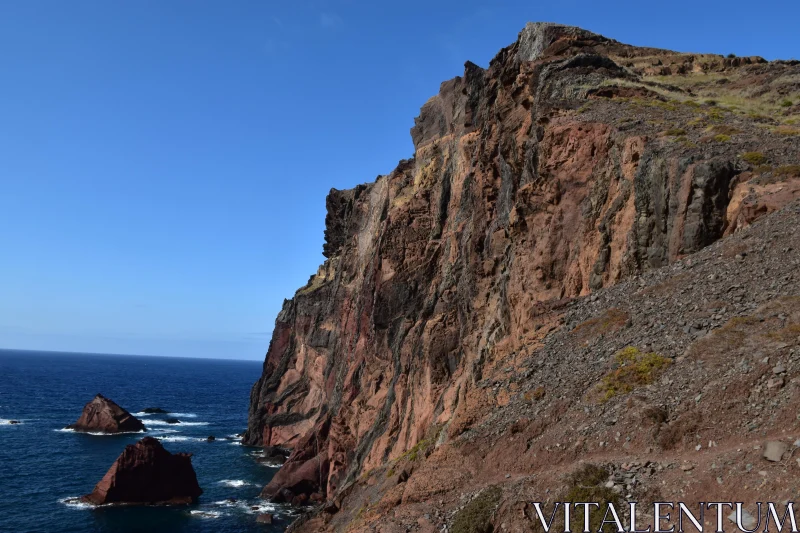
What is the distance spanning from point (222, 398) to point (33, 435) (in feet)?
244

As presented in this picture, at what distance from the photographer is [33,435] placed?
79000mm

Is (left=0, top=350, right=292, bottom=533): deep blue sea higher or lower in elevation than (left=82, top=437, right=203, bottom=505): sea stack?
lower

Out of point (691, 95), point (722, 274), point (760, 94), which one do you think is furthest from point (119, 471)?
point (760, 94)

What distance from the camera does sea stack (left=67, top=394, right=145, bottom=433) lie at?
85.4 metres

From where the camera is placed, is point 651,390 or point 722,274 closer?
point 651,390

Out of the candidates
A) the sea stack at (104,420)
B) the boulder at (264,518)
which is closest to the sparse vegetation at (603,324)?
the boulder at (264,518)

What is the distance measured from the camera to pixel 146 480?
5275 cm

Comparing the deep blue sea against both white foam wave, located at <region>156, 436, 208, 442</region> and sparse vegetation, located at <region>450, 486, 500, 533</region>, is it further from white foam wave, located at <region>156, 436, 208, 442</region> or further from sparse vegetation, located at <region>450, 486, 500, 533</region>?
sparse vegetation, located at <region>450, 486, 500, 533</region>

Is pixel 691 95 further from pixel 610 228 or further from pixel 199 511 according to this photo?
pixel 199 511

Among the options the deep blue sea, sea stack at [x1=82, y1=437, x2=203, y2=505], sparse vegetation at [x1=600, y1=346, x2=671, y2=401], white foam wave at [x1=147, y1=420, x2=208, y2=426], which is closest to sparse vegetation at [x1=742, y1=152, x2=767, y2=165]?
sparse vegetation at [x1=600, y1=346, x2=671, y2=401]

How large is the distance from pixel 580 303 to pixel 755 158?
9.36 meters

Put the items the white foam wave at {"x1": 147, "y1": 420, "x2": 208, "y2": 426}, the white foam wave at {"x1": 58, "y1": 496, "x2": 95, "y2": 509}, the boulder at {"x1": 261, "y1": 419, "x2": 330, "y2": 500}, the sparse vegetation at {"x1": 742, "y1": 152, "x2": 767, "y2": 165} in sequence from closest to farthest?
the sparse vegetation at {"x1": 742, "y1": 152, "x2": 767, "y2": 165}
the white foam wave at {"x1": 58, "y1": 496, "x2": 95, "y2": 509}
the boulder at {"x1": 261, "y1": 419, "x2": 330, "y2": 500}
the white foam wave at {"x1": 147, "y1": 420, "x2": 208, "y2": 426}

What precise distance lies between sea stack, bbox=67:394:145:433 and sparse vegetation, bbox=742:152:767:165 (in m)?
90.9

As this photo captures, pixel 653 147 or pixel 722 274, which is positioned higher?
pixel 653 147
